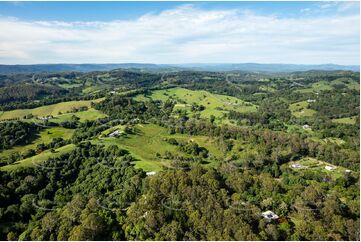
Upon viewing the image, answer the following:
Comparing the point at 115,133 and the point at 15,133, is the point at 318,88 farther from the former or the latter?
the point at 15,133

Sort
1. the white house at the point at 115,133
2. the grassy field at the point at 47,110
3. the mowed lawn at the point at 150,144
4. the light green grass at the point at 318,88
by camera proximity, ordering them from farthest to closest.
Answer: the light green grass at the point at 318,88 → the grassy field at the point at 47,110 → the white house at the point at 115,133 → the mowed lawn at the point at 150,144

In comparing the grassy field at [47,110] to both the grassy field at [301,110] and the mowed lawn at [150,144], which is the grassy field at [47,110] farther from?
the grassy field at [301,110]

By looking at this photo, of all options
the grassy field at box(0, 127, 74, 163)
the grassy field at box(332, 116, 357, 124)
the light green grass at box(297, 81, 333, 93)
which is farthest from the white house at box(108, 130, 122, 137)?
the light green grass at box(297, 81, 333, 93)

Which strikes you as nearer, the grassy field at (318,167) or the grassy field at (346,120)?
the grassy field at (318,167)

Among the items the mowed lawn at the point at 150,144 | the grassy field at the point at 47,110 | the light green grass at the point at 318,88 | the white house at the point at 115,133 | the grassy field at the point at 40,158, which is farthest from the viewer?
the light green grass at the point at 318,88

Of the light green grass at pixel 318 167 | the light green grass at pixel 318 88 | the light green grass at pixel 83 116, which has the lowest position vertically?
the light green grass at pixel 318 167

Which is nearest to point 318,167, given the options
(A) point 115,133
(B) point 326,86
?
(A) point 115,133

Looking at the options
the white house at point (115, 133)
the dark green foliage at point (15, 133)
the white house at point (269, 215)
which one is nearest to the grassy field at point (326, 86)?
the white house at point (115, 133)
